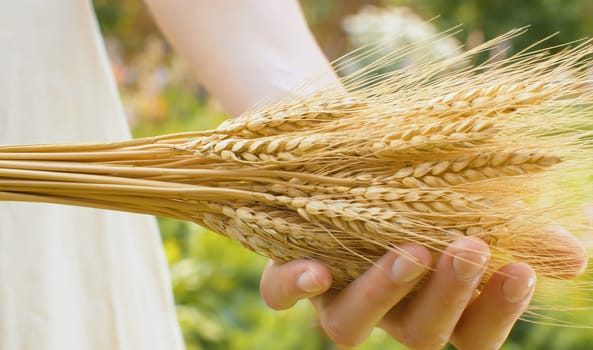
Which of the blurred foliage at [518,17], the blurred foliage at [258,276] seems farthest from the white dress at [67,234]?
the blurred foliage at [518,17]

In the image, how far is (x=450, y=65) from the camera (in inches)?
23.6

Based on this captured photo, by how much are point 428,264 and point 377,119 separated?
0.36 ft

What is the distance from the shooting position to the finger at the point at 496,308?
1.88 feet

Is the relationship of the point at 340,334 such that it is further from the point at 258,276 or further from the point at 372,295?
the point at 258,276

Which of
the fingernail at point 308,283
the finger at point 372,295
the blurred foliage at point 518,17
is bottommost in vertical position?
the finger at point 372,295

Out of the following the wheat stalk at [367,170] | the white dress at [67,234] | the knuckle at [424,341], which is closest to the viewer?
the wheat stalk at [367,170]

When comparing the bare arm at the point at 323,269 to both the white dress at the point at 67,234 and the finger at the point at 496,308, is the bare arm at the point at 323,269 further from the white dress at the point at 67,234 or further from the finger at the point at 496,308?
the white dress at the point at 67,234

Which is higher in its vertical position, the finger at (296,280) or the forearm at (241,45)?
the forearm at (241,45)

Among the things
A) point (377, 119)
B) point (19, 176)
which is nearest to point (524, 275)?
point (377, 119)

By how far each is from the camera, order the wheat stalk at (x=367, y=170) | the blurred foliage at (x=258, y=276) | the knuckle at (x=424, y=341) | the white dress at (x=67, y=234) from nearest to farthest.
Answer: the wheat stalk at (x=367, y=170), the knuckle at (x=424, y=341), the white dress at (x=67, y=234), the blurred foliage at (x=258, y=276)

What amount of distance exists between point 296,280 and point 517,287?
0.53 ft

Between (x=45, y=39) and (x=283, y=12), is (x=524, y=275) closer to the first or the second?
(x=283, y=12)

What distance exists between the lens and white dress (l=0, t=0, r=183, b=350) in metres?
0.77

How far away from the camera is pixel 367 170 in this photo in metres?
0.56
